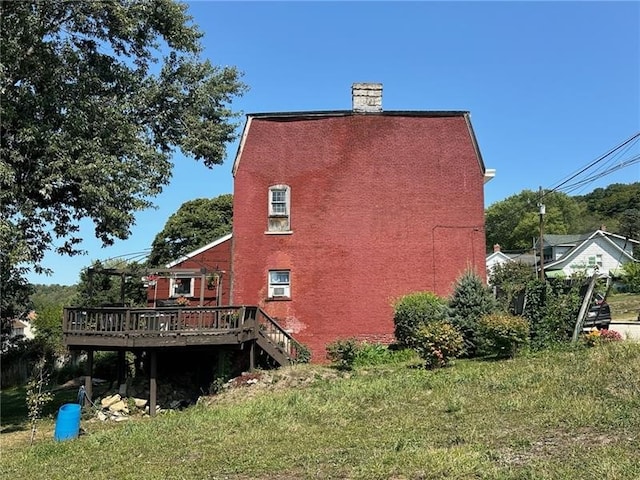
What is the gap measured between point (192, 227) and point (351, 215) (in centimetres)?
2047

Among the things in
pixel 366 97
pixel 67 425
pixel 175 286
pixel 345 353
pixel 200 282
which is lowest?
pixel 67 425

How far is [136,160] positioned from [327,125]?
27.9 feet

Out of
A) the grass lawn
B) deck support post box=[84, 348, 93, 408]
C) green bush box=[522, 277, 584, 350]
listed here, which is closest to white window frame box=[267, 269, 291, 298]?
deck support post box=[84, 348, 93, 408]

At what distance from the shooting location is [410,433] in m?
7.91

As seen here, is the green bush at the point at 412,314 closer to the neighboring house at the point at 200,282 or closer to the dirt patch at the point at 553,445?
the neighboring house at the point at 200,282

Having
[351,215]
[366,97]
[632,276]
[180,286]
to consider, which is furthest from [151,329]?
[632,276]

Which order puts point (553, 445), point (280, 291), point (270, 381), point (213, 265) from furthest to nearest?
point (213, 265) → point (280, 291) → point (270, 381) → point (553, 445)

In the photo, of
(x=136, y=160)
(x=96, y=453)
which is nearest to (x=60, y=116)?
(x=136, y=160)

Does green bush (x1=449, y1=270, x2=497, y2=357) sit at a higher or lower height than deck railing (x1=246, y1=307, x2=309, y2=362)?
higher

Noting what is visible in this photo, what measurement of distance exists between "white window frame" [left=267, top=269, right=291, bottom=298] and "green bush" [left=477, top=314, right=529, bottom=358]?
799cm

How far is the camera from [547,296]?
14.0 metres

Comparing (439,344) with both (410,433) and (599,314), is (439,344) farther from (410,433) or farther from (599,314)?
(599,314)

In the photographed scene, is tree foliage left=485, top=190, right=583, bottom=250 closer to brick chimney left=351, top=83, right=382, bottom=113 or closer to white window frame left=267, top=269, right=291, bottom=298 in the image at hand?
brick chimney left=351, top=83, right=382, bottom=113

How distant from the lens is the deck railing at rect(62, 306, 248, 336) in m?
14.8
